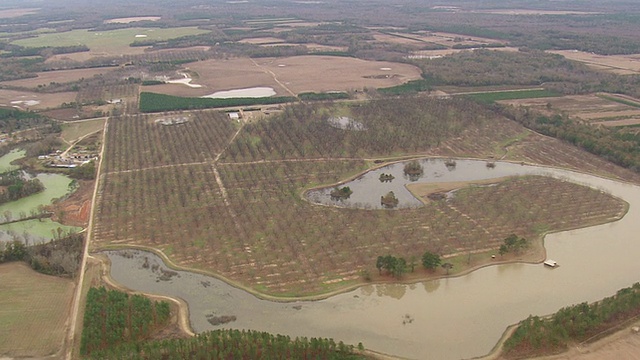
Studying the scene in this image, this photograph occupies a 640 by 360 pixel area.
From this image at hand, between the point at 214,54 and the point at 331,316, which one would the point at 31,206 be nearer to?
the point at 331,316

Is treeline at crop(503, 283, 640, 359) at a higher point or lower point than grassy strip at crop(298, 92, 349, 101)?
lower

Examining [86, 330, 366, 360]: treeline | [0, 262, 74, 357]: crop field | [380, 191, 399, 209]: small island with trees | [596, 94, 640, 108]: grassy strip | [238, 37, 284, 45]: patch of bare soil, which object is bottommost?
[0, 262, 74, 357]: crop field

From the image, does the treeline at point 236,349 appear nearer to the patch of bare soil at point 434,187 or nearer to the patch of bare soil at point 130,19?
the patch of bare soil at point 434,187

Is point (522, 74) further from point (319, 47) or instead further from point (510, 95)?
point (319, 47)

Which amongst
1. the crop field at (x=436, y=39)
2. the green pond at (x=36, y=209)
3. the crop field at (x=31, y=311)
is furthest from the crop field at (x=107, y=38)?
the crop field at (x=31, y=311)

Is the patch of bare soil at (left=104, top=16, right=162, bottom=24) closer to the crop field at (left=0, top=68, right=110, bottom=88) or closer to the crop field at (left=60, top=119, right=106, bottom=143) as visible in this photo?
the crop field at (left=0, top=68, right=110, bottom=88)

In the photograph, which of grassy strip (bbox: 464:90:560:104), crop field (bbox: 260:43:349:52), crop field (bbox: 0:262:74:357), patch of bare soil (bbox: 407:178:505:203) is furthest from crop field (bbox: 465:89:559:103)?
crop field (bbox: 0:262:74:357)
